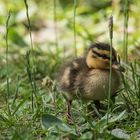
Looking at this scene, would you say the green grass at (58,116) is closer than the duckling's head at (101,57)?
Yes

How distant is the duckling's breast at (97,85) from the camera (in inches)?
146

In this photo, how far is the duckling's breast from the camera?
12.1ft

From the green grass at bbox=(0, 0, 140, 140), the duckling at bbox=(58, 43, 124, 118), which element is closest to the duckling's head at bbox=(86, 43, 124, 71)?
the duckling at bbox=(58, 43, 124, 118)

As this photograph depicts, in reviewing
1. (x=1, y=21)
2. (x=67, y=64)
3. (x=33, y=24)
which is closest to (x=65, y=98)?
(x=67, y=64)

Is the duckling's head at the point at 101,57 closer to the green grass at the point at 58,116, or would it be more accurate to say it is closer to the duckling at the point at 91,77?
the duckling at the point at 91,77

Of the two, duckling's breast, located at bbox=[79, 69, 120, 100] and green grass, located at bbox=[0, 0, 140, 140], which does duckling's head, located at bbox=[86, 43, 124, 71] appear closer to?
duckling's breast, located at bbox=[79, 69, 120, 100]

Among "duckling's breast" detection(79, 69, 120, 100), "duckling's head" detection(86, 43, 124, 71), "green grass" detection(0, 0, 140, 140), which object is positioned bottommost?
"green grass" detection(0, 0, 140, 140)

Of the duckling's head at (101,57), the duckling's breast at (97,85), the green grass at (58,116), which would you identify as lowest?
the green grass at (58,116)

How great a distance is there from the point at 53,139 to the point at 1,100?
1251 millimetres

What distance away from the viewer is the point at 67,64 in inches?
156

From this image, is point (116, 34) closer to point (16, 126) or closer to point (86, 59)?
point (86, 59)

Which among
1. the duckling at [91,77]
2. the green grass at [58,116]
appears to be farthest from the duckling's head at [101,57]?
the green grass at [58,116]

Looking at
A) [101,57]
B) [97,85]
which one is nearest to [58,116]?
[97,85]

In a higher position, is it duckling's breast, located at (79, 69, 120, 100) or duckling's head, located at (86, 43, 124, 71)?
duckling's head, located at (86, 43, 124, 71)
